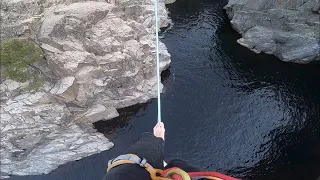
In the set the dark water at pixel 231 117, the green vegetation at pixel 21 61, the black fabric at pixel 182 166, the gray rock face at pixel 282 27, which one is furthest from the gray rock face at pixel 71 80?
the black fabric at pixel 182 166

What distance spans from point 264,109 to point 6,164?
13.9 metres

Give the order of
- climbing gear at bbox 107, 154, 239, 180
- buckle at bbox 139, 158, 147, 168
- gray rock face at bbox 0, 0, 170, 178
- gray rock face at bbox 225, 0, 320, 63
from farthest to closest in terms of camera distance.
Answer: gray rock face at bbox 225, 0, 320, 63 < gray rock face at bbox 0, 0, 170, 178 < buckle at bbox 139, 158, 147, 168 < climbing gear at bbox 107, 154, 239, 180

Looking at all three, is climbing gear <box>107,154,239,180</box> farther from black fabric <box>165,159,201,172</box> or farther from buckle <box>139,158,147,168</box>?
black fabric <box>165,159,201,172</box>

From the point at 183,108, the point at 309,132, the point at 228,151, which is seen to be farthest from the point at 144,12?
the point at 309,132

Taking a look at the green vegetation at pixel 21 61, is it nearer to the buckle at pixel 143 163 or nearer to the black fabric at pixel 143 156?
the black fabric at pixel 143 156

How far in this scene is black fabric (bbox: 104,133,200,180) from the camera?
2908mm

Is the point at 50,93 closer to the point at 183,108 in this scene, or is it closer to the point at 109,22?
the point at 109,22

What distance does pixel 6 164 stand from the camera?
604 inches

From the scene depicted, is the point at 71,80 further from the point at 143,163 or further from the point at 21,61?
the point at 143,163

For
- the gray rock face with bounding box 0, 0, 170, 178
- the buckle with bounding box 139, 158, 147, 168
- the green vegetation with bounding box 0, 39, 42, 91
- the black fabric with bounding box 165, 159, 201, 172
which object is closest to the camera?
the buckle with bounding box 139, 158, 147, 168

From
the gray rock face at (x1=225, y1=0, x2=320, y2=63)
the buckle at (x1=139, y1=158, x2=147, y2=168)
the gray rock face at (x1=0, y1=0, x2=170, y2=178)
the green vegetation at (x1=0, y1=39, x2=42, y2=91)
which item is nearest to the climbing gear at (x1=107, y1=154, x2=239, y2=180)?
the buckle at (x1=139, y1=158, x2=147, y2=168)

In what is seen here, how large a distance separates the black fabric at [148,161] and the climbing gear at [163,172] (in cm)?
4

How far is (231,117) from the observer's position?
58.6ft

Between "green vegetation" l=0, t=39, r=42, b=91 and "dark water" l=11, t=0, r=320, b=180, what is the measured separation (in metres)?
4.46
